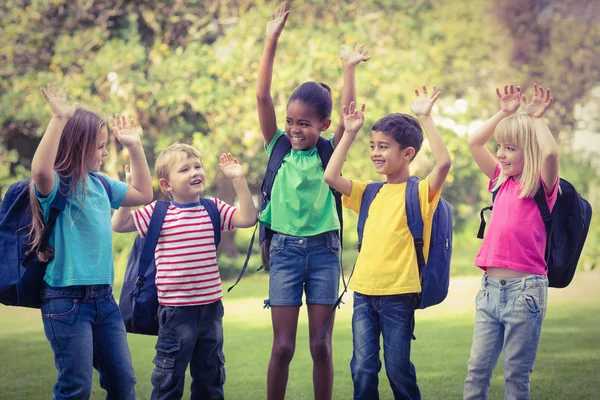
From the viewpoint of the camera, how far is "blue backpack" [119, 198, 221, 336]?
14.6 ft

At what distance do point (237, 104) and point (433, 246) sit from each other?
9.07m

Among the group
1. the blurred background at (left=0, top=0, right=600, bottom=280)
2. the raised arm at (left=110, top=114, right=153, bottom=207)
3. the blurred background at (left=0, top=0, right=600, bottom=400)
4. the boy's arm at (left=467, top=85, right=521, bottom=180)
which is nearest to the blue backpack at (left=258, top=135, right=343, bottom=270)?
the raised arm at (left=110, top=114, right=153, bottom=207)

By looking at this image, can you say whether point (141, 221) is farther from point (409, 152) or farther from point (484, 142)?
point (484, 142)

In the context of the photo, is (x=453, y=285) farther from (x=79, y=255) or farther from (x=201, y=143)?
(x=79, y=255)

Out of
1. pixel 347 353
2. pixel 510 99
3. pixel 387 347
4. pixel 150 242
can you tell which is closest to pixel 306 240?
pixel 387 347

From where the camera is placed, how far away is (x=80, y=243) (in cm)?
402

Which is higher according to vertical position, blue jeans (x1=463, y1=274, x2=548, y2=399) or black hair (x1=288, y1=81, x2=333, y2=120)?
black hair (x1=288, y1=81, x2=333, y2=120)

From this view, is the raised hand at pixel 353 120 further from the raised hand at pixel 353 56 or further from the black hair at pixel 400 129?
the raised hand at pixel 353 56

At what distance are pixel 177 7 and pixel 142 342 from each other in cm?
732

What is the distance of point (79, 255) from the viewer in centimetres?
399

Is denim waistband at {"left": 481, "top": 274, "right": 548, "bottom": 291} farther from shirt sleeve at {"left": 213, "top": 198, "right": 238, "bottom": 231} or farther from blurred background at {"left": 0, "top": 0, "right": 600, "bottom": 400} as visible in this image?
blurred background at {"left": 0, "top": 0, "right": 600, "bottom": 400}

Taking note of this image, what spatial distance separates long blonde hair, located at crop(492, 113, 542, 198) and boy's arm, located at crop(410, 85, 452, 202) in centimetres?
42

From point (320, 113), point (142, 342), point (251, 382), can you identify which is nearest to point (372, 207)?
point (320, 113)

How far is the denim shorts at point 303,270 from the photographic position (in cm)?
443
